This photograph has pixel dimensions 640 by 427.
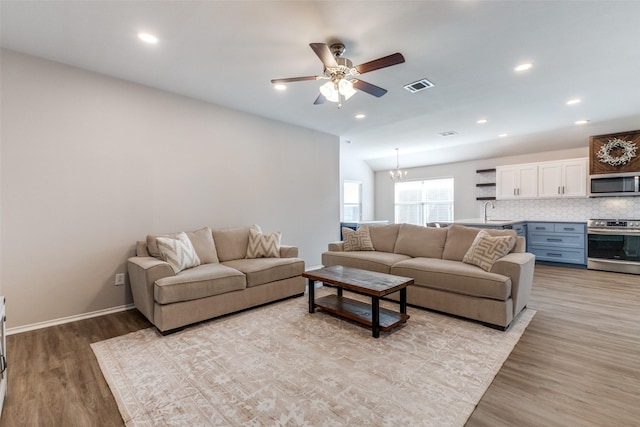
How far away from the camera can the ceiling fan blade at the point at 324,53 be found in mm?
2193

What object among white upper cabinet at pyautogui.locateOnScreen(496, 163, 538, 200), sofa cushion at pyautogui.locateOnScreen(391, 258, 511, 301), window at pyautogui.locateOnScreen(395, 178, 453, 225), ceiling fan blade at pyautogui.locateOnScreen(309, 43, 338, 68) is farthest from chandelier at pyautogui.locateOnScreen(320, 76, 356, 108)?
window at pyautogui.locateOnScreen(395, 178, 453, 225)

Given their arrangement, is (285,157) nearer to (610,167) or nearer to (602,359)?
(602,359)

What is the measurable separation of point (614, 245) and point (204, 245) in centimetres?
679

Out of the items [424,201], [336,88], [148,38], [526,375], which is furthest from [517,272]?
[424,201]

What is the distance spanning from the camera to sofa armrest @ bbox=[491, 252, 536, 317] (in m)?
2.85

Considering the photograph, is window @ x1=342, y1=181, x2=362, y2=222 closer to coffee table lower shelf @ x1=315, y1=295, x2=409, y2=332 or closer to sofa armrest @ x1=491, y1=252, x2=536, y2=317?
coffee table lower shelf @ x1=315, y1=295, x2=409, y2=332

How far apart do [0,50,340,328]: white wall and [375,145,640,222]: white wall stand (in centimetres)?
546

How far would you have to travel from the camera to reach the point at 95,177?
324 centimetres

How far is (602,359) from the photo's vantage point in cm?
226

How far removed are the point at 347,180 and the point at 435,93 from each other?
15.1 ft

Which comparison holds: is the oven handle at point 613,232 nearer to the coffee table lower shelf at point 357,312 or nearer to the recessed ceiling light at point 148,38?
the coffee table lower shelf at point 357,312

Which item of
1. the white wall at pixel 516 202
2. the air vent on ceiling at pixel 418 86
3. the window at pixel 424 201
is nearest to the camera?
the air vent on ceiling at pixel 418 86

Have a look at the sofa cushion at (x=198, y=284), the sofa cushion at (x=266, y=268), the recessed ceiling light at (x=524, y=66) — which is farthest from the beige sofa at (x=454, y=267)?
the recessed ceiling light at (x=524, y=66)

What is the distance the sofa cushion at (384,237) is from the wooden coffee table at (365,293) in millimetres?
1296
